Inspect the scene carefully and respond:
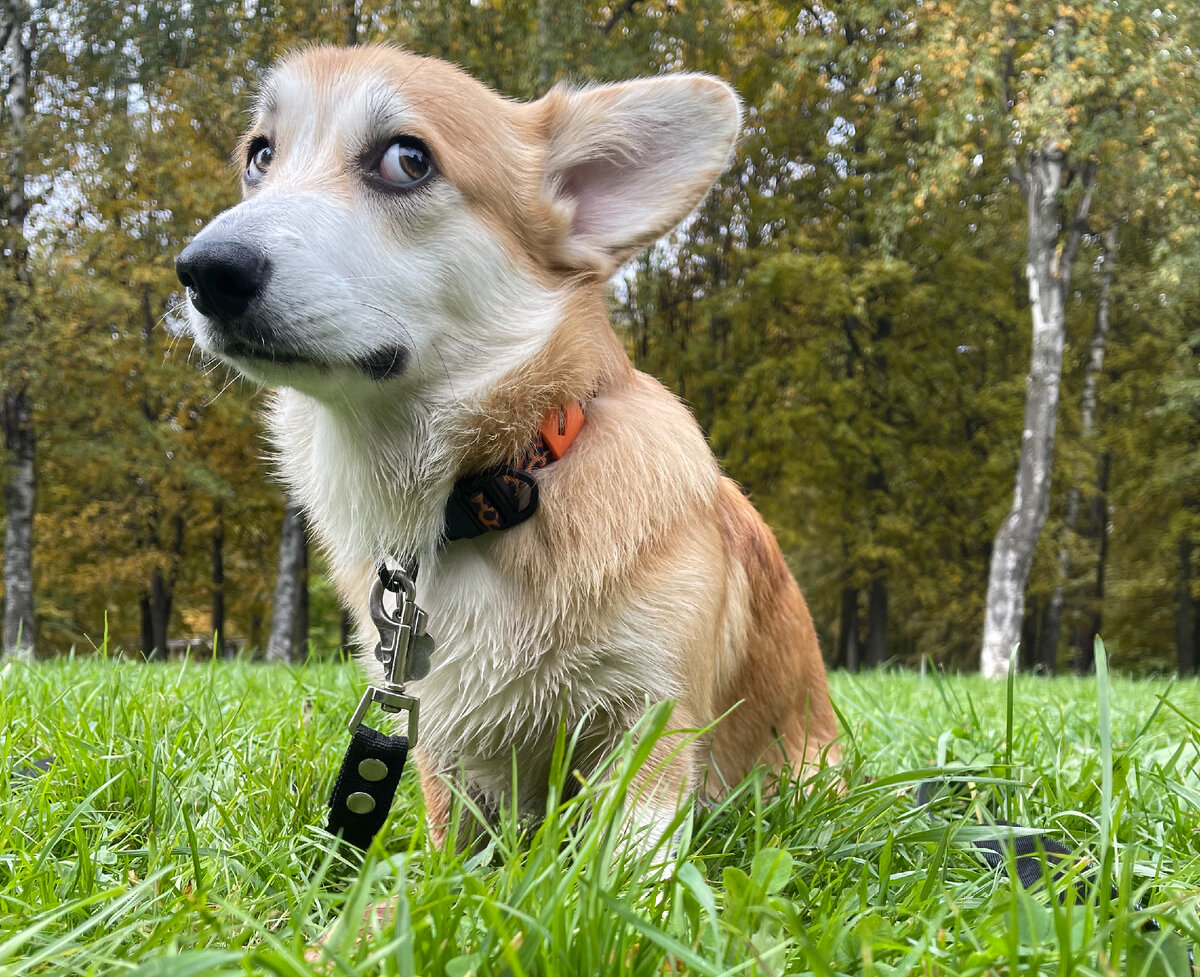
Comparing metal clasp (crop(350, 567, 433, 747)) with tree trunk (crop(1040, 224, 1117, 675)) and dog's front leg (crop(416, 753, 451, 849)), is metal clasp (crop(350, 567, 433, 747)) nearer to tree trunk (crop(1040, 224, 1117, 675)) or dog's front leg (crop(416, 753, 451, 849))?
dog's front leg (crop(416, 753, 451, 849))

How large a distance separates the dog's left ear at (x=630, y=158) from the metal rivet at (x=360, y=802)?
130 centimetres

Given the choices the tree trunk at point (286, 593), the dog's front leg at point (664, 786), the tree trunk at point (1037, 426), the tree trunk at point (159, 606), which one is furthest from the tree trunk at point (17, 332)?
the tree trunk at point (1037, 426)

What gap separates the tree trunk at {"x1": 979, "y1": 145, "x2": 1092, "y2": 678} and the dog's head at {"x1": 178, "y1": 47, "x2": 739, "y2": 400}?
36.7 ft

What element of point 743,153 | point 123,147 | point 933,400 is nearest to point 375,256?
point 123,147

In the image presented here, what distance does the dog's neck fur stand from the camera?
1.93 meters

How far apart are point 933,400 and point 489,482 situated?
54.5 ft

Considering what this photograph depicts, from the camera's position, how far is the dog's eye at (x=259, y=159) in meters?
2.17

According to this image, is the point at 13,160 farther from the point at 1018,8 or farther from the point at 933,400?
the point at 933,400

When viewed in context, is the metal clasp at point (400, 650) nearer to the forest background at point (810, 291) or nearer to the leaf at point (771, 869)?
the leaf at point (771, 869)

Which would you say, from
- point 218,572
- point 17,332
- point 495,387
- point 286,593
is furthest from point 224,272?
point 218,572

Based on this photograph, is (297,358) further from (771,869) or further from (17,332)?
(17,332)

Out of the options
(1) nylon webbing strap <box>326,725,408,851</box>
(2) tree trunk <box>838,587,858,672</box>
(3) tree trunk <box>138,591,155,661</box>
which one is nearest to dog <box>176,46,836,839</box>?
(1) nylon webbing strap <box>326,725,408,851</box>

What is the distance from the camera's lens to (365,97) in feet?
6.38

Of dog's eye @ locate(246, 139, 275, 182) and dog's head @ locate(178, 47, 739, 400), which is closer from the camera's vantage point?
dog's head @ locate(178, 47, 739, 400)
